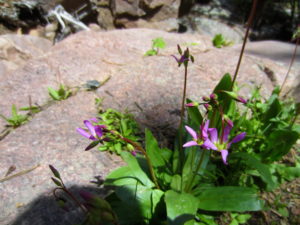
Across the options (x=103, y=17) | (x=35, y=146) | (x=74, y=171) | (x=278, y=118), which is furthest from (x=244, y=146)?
(x=103, y=17)

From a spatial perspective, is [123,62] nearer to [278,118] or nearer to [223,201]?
[278,118]

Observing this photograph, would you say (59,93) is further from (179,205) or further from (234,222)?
(234,222)

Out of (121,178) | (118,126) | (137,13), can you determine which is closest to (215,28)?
(137,13)

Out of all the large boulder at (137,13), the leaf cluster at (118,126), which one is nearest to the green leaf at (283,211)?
the leaf cluster at (118,126)

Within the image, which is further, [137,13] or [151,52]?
[137,13]

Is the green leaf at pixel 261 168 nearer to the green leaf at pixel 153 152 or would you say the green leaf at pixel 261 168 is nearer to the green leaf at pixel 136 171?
the green leaf at pixel 153 152

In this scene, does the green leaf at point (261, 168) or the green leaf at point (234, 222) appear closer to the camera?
the green leaf at point (261, 168)

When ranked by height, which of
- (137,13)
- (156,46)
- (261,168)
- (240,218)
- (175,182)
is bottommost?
(240,218)

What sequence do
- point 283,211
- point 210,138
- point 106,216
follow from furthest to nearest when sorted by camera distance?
point 283,211, point 210,138, point 106,216

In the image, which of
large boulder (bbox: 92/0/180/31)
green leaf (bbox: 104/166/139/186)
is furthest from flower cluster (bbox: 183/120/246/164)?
large boulder (bbox: 92/0/180/31)
